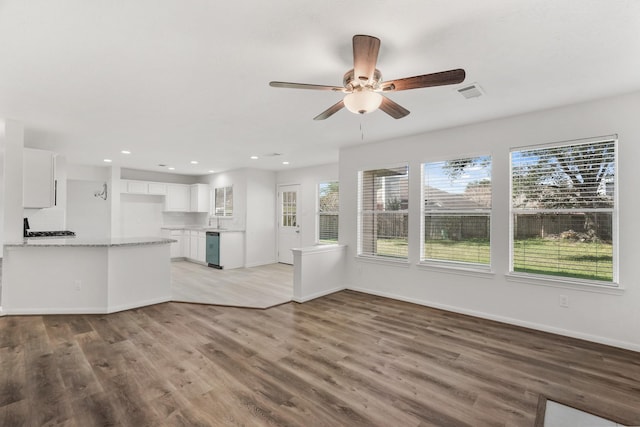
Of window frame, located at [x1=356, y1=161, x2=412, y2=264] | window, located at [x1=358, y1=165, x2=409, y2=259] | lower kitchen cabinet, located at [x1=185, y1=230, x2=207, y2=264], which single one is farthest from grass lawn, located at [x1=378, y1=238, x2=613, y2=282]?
lower kitchen cabinet, located at [x1=185, y1=230, x2=207, y2=264]

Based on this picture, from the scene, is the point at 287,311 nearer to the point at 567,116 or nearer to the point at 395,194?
the point at 395,194

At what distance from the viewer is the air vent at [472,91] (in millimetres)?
2803

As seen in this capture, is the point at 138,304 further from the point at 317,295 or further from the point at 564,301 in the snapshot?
the point at 564,301

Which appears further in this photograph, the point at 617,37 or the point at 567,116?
the point at 567,116

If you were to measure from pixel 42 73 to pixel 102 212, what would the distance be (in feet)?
19.0

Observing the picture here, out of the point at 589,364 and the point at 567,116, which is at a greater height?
the point at 567,116

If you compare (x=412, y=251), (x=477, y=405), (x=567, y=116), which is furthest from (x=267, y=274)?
(x=567, y=116)

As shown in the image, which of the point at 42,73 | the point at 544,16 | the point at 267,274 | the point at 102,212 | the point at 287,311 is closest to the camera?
the point at 544,16

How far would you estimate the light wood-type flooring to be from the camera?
4.59 metres

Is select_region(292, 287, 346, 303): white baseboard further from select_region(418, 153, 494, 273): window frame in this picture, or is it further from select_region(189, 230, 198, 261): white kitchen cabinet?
select_region(189, 230, 198, 261): white kitchen cabinet

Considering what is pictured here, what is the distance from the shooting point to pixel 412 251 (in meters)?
4.52

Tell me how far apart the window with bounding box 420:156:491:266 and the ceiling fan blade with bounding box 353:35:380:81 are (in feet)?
8.58

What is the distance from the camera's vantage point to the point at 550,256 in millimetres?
A: 3490

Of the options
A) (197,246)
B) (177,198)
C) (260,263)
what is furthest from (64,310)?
(177,198)
